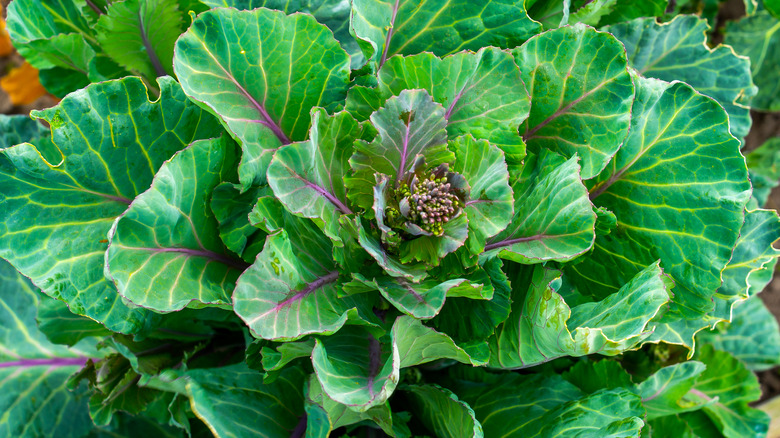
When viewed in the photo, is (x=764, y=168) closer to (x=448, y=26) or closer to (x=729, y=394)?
(x=729, y=394)

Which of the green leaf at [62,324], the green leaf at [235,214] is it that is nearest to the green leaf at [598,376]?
the green leaf at [235,214]

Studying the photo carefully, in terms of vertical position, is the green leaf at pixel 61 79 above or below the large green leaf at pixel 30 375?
above

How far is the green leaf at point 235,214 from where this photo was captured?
1.03m

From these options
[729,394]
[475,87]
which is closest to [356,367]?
[475,87]

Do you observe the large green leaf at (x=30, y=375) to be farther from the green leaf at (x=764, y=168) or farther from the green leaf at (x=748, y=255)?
the green leaf at (x=764, y=168)

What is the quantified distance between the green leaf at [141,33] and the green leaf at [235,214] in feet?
1.58

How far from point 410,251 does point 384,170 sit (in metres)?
0.15

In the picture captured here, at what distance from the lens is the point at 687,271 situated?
3.58 feet

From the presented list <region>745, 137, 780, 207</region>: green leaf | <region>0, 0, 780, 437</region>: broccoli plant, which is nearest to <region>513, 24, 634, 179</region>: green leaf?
<region>0, 0, 780, 437</region>: broccoli plant

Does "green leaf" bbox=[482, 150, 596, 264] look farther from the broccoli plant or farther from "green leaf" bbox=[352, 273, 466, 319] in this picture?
"green leaf" bbox=[352, 273, 466, 319]

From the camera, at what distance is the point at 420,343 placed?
96cm

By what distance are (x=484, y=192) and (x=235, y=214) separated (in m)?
→ 0.46

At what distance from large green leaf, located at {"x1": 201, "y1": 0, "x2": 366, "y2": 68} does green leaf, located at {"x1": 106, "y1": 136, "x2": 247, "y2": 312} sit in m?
0.31

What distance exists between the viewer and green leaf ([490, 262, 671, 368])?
0.87 meters
